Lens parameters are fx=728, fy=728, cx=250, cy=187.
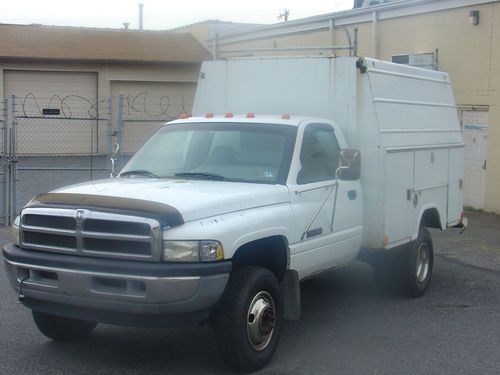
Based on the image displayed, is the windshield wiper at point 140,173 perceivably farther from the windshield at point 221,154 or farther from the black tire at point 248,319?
the black tire at point 248,319

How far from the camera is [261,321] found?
223 inches

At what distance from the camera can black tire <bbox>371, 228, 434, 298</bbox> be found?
7902 mm

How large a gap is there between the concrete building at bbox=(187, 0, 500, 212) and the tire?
6.60 meters

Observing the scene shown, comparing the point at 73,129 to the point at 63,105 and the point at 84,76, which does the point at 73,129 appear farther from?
the point at 84,76

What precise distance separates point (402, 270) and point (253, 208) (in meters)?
2.86

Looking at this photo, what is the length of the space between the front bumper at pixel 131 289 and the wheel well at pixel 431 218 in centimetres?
380

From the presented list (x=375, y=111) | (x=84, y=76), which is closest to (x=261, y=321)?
(x=375, y=111)

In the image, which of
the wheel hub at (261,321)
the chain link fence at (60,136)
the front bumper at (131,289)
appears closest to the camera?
the front bumper at (131,289)

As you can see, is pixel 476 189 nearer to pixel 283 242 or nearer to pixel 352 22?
pixel 352 22

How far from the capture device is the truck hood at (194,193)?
17.5 ft

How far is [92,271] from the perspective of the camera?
16.9 ft

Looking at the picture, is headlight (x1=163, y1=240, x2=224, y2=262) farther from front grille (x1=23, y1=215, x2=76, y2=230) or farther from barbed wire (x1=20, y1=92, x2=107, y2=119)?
barbed wire (x1=20, y1=92, x2=107, y2=119)

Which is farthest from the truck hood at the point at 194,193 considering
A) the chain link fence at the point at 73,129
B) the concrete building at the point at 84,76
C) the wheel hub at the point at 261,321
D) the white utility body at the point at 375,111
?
the concrete building at the point at 84,76

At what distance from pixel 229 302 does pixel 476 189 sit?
11551mm
